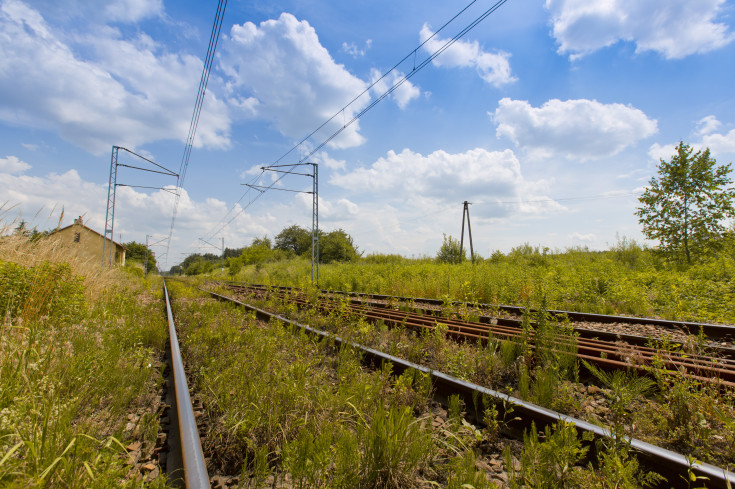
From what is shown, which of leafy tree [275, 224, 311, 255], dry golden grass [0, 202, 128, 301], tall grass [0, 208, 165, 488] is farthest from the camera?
leafy tree [275, 224, 311, 255]

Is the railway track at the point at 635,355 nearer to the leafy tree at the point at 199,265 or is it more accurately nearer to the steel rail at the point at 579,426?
the steel rail at the point at 579,426

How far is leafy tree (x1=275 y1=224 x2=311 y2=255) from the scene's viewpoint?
85.0 m

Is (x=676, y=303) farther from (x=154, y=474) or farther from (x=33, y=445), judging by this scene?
(x=33, y=445)

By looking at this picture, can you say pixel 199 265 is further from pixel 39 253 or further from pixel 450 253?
pixel 39 253

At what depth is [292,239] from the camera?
87250 mm

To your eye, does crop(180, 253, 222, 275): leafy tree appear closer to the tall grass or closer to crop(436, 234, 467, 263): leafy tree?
crop(436, 234, 467, 263): leafy tree

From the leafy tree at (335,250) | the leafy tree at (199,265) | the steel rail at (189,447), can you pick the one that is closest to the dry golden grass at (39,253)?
the steel rail at (189,447)

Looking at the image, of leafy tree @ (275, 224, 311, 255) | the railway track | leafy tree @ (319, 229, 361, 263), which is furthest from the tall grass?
leafy tree @ (275, 224, 311, 255)

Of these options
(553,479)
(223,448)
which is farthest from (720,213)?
(223,448)

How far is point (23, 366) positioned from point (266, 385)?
2046 millimetres

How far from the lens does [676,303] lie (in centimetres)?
760

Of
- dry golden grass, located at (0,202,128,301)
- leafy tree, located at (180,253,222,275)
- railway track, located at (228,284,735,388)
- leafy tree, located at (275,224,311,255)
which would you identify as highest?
leafy tree, located at (275,224,311,255)

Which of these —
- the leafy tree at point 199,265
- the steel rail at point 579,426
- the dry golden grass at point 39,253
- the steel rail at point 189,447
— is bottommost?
the steel rail at point 579,426

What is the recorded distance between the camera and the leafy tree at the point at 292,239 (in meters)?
85.0
